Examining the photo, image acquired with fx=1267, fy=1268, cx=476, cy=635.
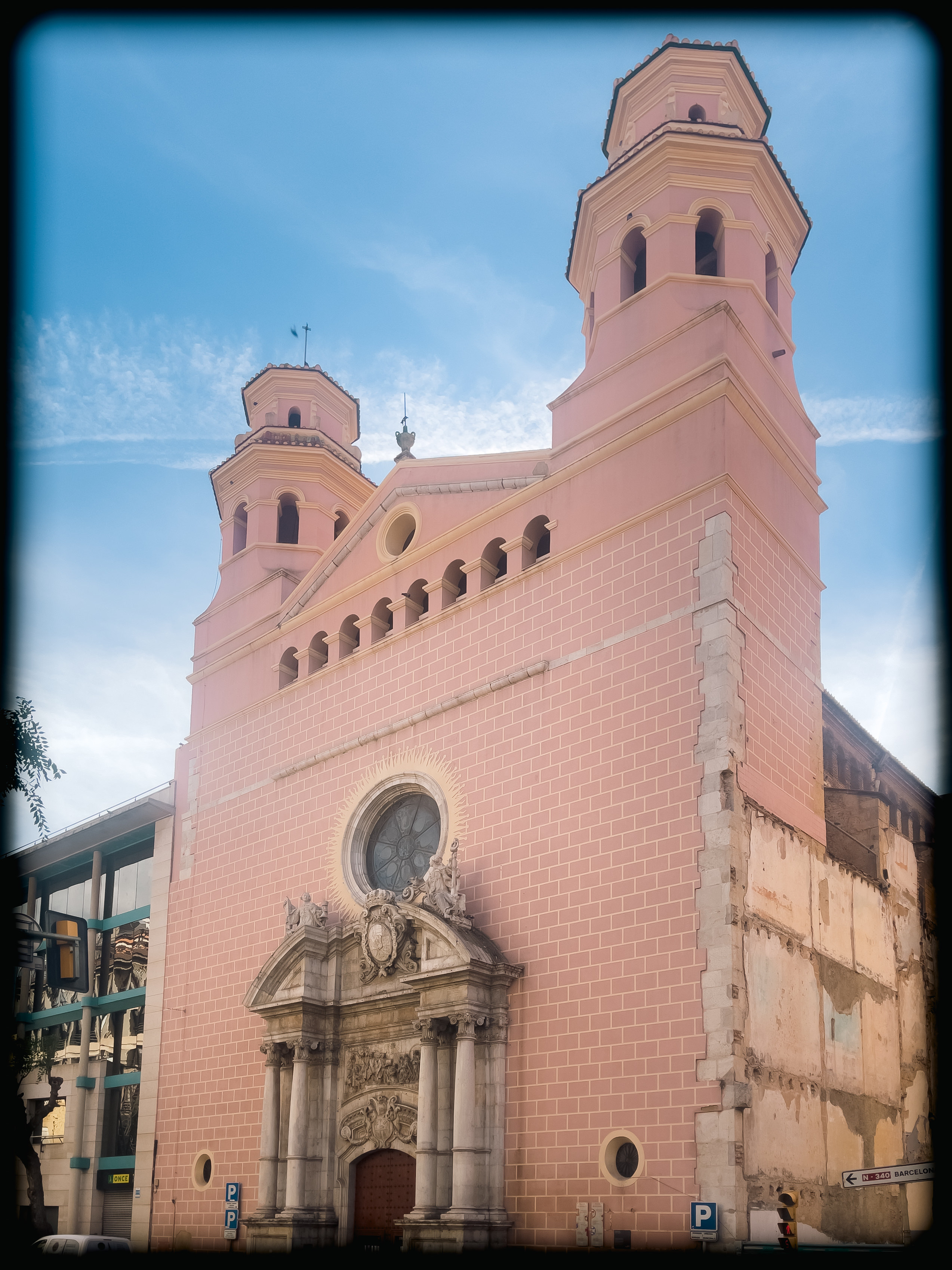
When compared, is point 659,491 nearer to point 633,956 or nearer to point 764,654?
point 764,654

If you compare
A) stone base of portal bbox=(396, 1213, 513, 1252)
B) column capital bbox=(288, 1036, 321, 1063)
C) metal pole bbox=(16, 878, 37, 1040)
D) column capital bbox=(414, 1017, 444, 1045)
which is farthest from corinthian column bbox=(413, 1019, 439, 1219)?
metal pole bbox=(16, 878, 37, 1040)

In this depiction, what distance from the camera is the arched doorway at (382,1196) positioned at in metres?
21.6

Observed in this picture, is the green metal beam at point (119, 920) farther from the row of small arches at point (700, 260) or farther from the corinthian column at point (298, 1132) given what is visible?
the row of small arches at point (700, 260)

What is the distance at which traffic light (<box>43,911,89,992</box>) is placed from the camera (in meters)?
13.6

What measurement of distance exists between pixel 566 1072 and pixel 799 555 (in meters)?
9.75

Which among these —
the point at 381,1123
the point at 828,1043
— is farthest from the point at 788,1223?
the point at 381,1123

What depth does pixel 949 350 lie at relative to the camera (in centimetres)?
855

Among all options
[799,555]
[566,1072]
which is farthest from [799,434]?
[566,1072]

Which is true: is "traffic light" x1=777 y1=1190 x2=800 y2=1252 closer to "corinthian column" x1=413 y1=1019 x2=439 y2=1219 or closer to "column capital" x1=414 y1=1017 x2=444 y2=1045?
"corinthian column" x1=413 y1=1019 x2=439 y2=1219

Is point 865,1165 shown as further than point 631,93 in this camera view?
No

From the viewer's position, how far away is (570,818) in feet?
68.7

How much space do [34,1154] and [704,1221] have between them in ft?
58.1

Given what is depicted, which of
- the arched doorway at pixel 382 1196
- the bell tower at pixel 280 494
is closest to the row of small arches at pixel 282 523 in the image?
the bell tower at pixel 280 494

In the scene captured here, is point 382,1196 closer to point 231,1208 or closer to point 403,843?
point 231,1208
